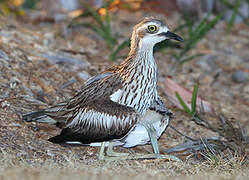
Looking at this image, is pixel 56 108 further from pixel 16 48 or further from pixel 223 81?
pixel 223 81

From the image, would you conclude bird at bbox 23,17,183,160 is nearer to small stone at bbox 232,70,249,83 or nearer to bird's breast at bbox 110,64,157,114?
bird's breast at bbox 110,64,157,114

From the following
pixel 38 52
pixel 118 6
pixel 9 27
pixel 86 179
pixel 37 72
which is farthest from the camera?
pixel 118 6

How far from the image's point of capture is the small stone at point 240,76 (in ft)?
26.9

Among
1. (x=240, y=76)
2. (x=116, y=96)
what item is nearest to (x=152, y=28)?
(x=116, y=96)

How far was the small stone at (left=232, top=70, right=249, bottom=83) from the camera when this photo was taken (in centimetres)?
819

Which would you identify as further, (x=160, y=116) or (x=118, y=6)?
(x=118, y=6)

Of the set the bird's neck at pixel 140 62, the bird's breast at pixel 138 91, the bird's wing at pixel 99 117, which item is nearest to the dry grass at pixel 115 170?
the bird's wing at pixel 99 117

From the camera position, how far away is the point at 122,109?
502cm

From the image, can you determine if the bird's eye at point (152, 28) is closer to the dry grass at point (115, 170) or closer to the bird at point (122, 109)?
the bird at point (122, 109)

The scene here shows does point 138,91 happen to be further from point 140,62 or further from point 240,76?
point 240,76

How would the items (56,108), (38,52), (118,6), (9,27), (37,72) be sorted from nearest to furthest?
(56,108) → (37,72) → (38,52) → (9,27) → (118,6)

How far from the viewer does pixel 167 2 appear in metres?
9.70

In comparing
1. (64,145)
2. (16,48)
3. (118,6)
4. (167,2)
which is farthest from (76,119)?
(167,2)

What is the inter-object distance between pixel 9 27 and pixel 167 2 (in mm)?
3391
